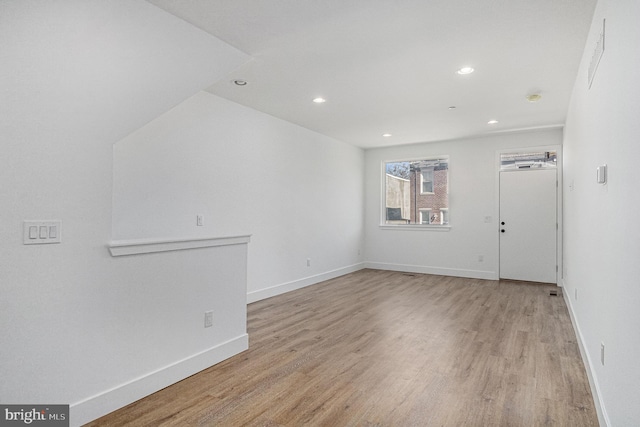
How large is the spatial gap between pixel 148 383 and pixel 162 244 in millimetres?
915

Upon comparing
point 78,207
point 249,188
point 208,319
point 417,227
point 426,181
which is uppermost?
point 426,181

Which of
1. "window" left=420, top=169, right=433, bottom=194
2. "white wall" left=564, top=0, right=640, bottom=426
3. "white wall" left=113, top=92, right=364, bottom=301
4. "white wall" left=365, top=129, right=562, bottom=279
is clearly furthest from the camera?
"window" left=420, top=169, right=433, bottom=194

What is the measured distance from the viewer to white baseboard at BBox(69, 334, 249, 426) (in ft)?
6.61

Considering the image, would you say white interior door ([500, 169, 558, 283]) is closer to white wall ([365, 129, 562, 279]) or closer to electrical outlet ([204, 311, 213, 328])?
white wall ([365, 129, 562, 279])

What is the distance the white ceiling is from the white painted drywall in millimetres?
585

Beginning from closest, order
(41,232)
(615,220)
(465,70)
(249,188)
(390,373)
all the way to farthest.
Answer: (615,220) → (41,232) → (390,373) → (465,70) → (249,188)

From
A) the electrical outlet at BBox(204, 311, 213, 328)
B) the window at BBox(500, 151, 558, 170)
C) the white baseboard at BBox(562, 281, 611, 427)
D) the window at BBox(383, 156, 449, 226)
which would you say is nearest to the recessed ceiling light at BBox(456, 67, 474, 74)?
the white baseboard at BBox(562, 281, 611, 427)

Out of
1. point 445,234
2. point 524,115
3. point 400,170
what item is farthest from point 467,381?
point 400,170

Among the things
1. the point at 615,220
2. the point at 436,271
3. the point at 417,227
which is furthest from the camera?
the point at 417,227

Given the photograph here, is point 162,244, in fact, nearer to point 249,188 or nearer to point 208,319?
point 208,319

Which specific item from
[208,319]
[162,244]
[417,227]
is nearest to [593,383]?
[208,319]

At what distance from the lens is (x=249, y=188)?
4801mm

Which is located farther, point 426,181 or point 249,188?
point 426,181

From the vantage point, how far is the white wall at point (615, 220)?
1.39m
